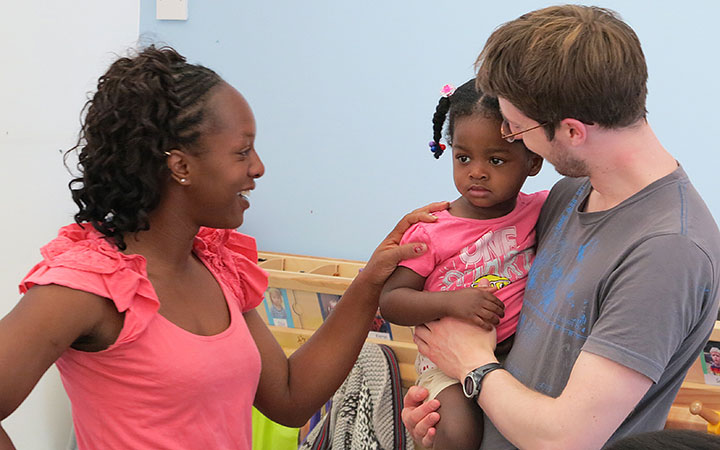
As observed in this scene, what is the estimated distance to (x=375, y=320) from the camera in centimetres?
228

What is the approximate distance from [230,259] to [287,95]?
1423 mm

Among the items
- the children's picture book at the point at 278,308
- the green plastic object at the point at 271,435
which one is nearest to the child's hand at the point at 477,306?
the children's picture book at the point at 278,308

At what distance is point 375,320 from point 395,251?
2.62 feet

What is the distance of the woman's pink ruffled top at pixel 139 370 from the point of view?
45.0 inches

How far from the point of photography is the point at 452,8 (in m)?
2.53

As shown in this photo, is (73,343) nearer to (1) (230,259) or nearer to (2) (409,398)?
(1) (230,259)

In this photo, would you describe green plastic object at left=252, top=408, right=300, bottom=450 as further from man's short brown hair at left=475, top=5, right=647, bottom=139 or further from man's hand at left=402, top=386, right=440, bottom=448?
man's short brown hair at left=475, top=5, right=647, bottom=139

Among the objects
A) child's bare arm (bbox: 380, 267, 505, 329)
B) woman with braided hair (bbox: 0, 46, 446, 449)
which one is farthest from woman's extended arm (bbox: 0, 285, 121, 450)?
child's bare arm (bbox: 380, 267, 505, 329)

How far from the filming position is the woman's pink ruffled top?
1.14 metres

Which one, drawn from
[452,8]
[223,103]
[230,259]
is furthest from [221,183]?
[452,8]

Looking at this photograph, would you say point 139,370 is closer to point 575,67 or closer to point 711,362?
point 575,67

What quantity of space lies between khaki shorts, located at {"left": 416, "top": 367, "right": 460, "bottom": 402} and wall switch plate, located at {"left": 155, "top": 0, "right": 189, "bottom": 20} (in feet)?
6.43

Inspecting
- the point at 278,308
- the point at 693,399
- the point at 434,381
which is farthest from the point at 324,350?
Result: the point at 693,399

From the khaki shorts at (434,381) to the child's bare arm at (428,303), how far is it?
0.11 meters
